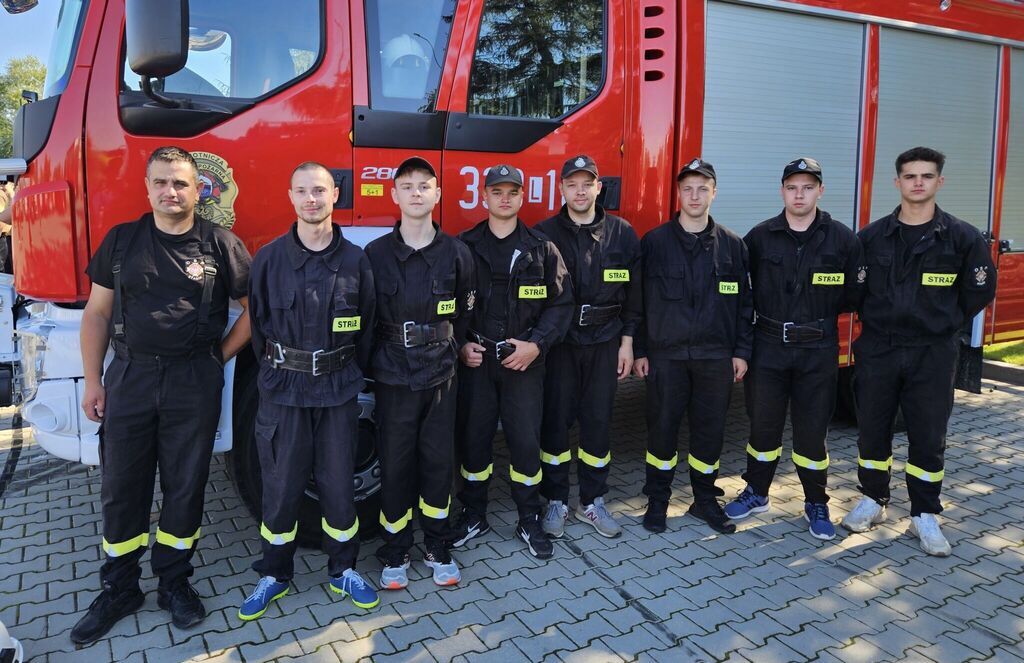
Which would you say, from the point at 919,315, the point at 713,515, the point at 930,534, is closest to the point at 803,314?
the point at 919,315

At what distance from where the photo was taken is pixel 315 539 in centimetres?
334

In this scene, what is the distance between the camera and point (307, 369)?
2764mm

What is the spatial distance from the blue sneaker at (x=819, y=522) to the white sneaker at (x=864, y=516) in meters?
0.10

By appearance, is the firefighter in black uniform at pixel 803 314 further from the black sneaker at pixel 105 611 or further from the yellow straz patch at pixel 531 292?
the black sneaker at pixel 105 611

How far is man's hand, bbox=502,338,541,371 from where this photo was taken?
10.5 feet

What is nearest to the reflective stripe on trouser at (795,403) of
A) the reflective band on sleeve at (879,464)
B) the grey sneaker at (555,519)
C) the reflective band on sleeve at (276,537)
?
the reflective band on sleeve at (879,464)

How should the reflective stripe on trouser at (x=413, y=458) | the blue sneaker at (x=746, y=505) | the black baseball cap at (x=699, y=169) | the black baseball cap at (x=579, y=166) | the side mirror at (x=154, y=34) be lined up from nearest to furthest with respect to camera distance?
the side mirror at (x=154, y=34)
the reflective stripe on trouser at (x=413, y=458)
the black baseball cap at (x=579, y=166)
the black baseball cap at (x=699, y=169)
the blue sneaker at (x=746, y=505)

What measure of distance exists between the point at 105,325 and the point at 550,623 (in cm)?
203

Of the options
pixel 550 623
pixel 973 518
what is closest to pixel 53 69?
pixel 550 623

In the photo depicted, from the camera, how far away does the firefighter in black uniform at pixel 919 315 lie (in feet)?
11.2

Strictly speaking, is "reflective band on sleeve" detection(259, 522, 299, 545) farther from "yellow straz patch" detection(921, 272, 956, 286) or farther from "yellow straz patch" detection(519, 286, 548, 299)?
"yellow straz patch" detection(921, 272, 956, 286)

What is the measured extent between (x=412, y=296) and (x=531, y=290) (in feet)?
1.84

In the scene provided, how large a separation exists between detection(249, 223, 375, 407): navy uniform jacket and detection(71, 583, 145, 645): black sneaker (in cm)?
93

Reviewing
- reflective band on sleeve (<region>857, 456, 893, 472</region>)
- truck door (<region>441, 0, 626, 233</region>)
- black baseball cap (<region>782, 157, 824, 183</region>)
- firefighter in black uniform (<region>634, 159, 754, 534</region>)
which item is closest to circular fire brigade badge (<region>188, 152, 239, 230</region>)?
truck door (<region>441, 0, 626, 233</region>)
